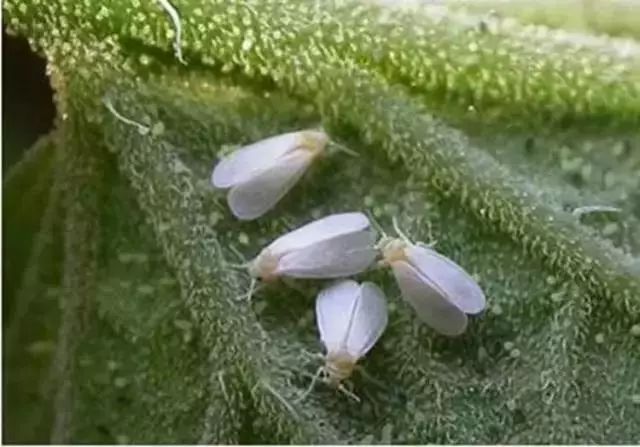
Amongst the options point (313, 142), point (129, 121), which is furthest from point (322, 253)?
point (129, 121)

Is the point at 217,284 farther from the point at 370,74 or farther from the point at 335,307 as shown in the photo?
the point at 370,74

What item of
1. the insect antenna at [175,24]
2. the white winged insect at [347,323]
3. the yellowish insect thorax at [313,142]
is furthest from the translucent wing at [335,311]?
the insect antenna at [175,24]

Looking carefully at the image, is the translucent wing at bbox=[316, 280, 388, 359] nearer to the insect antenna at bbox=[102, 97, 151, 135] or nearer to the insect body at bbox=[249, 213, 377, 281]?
the insect body at bbox=[249, 213, 377, 281]

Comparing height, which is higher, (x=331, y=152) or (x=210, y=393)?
(x=331, y=152)

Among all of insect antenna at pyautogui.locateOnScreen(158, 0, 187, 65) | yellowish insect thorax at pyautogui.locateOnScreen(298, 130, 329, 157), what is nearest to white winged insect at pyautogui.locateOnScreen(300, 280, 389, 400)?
yellowish insect thorax at pyautogui.locateOnScreen(298, 130, 329, 157)

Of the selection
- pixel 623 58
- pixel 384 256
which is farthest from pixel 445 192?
pixel 623 58

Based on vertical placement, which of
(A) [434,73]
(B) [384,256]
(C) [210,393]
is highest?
(A) [434,73]

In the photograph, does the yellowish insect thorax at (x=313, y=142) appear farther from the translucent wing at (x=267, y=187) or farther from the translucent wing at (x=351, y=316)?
the translucent wing at (x=351, y=316)
